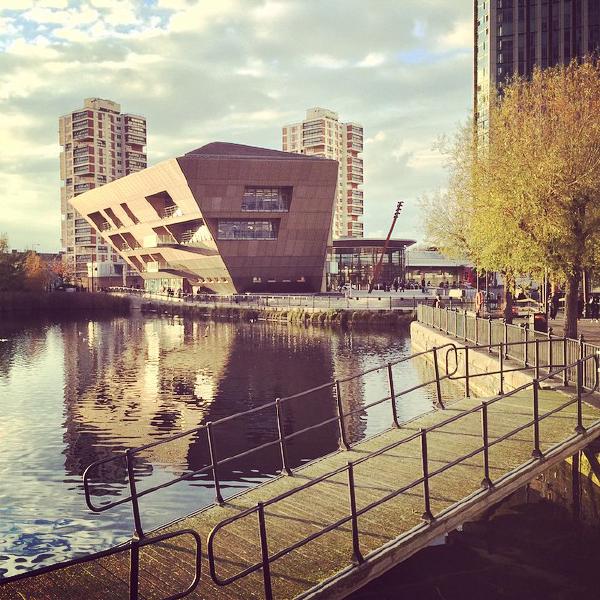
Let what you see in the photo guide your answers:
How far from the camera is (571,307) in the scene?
23.7m

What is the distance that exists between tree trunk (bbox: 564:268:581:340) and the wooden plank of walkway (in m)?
10.5

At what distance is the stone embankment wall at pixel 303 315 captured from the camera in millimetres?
56219

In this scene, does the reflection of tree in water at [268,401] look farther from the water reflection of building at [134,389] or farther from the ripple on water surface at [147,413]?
the water reflection of building at [134,389]

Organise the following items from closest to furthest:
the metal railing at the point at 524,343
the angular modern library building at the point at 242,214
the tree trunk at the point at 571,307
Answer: the metal railing at the point at 524,343 → the tree trunk at the point at 571,307 → the angular modern library building at the point at 242,214

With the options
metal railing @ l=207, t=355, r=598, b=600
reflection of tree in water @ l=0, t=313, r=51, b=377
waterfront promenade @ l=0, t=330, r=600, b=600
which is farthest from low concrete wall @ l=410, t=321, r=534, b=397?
reflection of tree in water @ l=0, t=313, r=51, b=377

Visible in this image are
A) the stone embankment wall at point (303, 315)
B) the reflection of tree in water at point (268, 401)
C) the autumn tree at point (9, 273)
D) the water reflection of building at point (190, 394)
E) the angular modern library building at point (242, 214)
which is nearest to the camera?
the reflection of tree in water at point (268, 401)

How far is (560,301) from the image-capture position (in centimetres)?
4844

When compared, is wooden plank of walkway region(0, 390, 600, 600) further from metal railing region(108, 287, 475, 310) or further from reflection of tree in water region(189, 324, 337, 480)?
metal railing region(108, 287, 475, 310)

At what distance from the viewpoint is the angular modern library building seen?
263ft


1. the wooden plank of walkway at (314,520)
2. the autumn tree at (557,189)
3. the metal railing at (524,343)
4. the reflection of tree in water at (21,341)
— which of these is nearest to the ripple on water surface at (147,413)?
the reflection of tree in water at (21,341)

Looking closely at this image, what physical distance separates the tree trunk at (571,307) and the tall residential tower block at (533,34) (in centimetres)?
7407

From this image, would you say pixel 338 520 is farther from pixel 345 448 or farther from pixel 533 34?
pixel 533 34

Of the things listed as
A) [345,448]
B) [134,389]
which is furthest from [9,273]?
[345,448]

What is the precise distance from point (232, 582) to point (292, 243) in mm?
78481
